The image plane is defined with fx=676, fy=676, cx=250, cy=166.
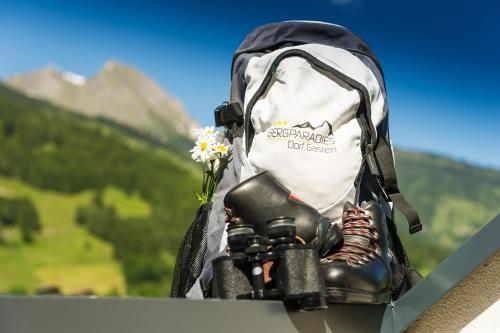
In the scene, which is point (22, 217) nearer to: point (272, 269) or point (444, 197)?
point (444, 197)

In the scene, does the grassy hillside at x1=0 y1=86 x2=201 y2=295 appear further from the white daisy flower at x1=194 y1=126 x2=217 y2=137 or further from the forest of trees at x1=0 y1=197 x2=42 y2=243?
the white daisy flower at x1=194 y1=126 x2=217 y2=137

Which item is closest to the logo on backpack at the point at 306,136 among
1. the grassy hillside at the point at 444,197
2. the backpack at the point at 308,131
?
the backpack at the point at 308,131

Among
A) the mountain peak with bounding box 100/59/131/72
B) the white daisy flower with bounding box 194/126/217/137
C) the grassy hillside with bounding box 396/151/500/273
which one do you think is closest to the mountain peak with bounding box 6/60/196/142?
the mountain peak with bounding box 100/59/131/72

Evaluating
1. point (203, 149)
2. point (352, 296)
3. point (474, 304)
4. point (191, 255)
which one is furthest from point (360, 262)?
point (203, 149)

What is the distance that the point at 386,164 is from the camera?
1.42 metres

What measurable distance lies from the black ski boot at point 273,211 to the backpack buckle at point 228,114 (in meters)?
0.47

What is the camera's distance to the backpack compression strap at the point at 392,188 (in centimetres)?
142

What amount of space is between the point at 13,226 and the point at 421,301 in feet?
Answer: 149

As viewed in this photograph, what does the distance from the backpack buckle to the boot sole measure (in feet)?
2.04

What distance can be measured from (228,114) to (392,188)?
15.9 inches

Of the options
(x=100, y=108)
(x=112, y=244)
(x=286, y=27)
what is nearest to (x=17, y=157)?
(x=112, y=244)

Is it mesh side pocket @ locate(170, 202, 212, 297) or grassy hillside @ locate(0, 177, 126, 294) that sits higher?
mesh side pocket @ locate(170, 202, 212, 297)

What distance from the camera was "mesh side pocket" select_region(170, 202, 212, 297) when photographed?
1463 millimetres

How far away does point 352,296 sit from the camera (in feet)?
3.19
